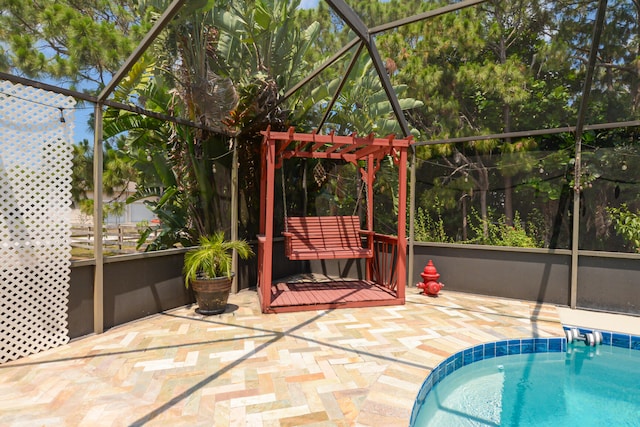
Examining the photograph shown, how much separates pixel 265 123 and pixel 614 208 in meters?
5.27

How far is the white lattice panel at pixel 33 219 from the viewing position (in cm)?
312

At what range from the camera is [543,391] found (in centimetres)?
324

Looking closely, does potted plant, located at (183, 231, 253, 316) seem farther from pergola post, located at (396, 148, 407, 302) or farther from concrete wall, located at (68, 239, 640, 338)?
pergola post, located at (396, 148, 407, 302)

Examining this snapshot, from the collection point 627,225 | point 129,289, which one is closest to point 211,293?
point 129,289

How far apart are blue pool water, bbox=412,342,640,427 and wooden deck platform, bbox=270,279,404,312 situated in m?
1.75

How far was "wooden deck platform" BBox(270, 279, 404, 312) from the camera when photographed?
4.77 metres

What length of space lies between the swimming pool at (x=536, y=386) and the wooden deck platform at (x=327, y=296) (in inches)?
67.2

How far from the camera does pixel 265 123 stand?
5.73 meters

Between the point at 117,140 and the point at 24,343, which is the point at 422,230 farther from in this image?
the point at 117,140

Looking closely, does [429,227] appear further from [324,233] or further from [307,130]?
[307,130]

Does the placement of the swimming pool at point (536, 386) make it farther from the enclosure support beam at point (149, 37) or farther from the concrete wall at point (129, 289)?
the enclosure support beam at point (149, 37)

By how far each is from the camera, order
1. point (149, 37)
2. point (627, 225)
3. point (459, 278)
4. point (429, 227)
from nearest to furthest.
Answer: point (149, 37) < point (627, 225) < point (459, 278) < point (429, 227)

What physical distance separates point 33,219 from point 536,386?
16.0 feet

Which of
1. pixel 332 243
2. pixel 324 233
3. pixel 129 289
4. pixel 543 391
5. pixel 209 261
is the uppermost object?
pixel 324 233
